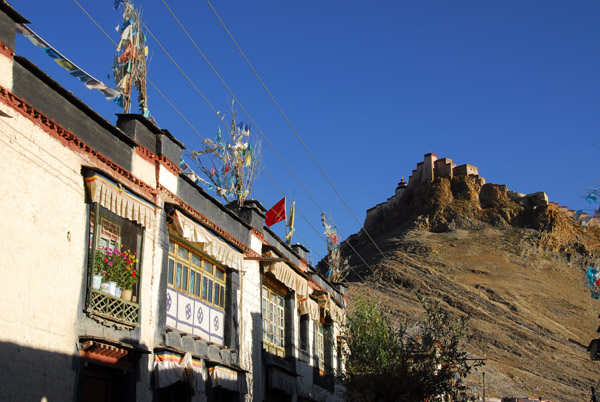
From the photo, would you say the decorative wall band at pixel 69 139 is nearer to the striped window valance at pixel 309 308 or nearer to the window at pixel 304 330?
the striped window valance at pixel 309 308

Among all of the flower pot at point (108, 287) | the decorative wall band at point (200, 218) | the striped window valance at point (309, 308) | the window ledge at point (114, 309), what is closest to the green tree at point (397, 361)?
the striped window valance at point (309, 308)

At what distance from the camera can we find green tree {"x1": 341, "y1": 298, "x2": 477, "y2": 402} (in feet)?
65.5

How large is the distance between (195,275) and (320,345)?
33.6 feet

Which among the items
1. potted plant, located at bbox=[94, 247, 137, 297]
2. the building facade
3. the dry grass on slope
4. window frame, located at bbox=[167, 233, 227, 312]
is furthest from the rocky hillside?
potted plant, located at bbox=[94, 247, 137, 297]

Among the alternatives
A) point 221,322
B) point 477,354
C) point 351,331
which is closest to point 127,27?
point 221,322

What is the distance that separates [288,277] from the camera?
21938 millimetres

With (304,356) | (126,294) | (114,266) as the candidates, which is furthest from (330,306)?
(114,266)

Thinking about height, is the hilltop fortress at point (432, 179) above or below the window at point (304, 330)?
above

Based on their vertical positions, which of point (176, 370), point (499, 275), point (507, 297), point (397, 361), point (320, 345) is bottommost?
point (176, 370)

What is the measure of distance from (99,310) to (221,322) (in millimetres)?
5570

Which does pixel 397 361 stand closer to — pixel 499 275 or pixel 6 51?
pixel 6 51

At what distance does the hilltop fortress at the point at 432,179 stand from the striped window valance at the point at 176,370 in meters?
113

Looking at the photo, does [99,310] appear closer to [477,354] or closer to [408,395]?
[408,395]

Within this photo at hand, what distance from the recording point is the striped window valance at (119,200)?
13.2m
